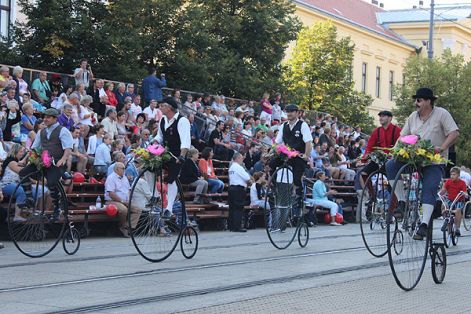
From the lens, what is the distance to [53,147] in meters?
14.5

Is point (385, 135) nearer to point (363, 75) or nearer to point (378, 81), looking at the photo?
point (363, 75)

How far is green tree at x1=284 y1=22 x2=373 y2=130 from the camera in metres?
53.1

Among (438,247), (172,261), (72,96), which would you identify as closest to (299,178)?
(172,261)

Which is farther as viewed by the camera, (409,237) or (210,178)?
(210,178)

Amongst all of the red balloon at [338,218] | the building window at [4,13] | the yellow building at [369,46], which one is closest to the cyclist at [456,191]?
the red balloon at [338,218]

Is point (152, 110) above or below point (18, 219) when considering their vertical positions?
above

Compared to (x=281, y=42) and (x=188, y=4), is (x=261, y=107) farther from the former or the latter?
(x=281, y=42)

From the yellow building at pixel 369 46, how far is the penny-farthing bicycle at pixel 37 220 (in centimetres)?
5589

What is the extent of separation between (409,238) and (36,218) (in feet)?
18.6

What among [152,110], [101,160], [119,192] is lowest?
[119,192]

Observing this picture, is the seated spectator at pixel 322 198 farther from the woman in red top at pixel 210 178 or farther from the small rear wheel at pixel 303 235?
the small rear wheel at pixel 303 235

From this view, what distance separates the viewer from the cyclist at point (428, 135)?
37.6ft

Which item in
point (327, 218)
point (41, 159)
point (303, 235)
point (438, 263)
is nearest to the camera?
point (438, 263)

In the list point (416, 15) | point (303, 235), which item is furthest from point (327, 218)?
point (416, 15)
